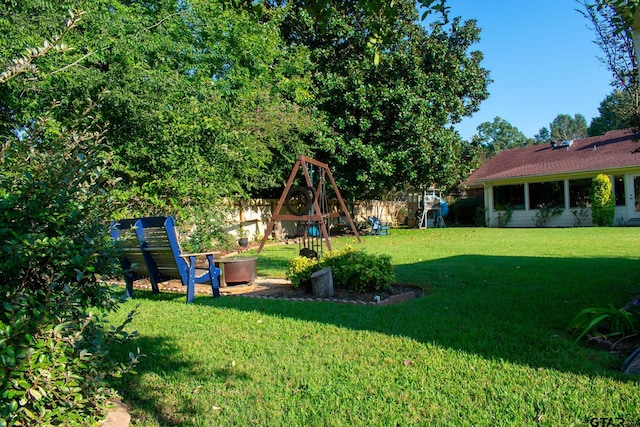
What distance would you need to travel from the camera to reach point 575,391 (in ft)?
9.32

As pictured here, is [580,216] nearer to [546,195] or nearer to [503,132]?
[546,195]

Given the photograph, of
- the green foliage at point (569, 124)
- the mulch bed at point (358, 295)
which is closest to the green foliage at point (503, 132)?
the green foliage at point (569, 124)

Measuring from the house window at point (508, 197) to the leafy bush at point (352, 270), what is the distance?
19.7 meters

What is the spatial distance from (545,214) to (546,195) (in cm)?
162

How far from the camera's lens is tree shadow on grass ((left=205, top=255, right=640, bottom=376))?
3619 millimetres

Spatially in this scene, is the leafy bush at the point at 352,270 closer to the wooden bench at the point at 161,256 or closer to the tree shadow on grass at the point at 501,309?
the tree shadow on grass at the point at 501,309

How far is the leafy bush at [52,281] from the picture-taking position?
2.01 m

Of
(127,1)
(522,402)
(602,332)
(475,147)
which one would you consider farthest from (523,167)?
(522,402)

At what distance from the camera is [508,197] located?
24625 millimetres

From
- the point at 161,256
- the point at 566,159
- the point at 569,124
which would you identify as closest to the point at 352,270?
the point at 161,256

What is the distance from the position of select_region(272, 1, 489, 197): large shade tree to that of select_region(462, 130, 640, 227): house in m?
5.64

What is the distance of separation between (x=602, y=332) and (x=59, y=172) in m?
4.42

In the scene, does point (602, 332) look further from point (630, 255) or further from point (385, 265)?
point (630, 255)

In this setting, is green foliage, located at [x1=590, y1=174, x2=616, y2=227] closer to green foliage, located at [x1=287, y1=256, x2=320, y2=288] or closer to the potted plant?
the potted plant
